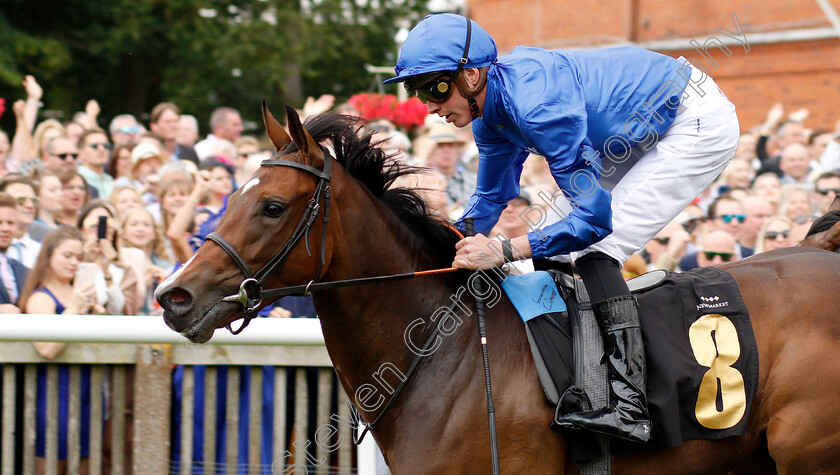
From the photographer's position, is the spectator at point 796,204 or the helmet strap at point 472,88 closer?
the helmet strap at point 472,88

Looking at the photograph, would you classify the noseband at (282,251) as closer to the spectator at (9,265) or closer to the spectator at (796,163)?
the spectator at (9,265)

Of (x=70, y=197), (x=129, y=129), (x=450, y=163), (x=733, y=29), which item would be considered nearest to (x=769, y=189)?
(x=450, y=163)

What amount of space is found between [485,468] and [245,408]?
4.87ft

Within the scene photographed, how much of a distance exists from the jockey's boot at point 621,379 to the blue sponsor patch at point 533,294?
0.53 ft

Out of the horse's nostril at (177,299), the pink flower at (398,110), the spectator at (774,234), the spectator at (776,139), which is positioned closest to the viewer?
the horse's nostril at (177,299)

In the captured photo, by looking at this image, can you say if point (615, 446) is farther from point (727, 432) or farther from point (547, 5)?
point (547, 5)

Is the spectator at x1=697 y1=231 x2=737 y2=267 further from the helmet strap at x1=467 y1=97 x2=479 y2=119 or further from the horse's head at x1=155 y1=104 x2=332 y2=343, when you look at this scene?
the horse's head at x1=155 y1=104 x2=332 y2=343

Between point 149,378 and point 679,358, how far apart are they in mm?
2328

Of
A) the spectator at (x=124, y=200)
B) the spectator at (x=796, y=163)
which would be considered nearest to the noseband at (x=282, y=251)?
the spectator at (x=124, y=200)

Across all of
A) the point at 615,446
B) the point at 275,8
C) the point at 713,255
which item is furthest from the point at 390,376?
the point at 275,8

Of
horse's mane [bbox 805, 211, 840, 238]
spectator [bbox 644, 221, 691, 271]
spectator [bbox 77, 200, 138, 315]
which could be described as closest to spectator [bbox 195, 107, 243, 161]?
spectator [bbox 77, 200, 138, 315]

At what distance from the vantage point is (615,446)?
307cm

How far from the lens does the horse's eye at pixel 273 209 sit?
292 cm

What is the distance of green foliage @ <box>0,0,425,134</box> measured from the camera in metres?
18.0
